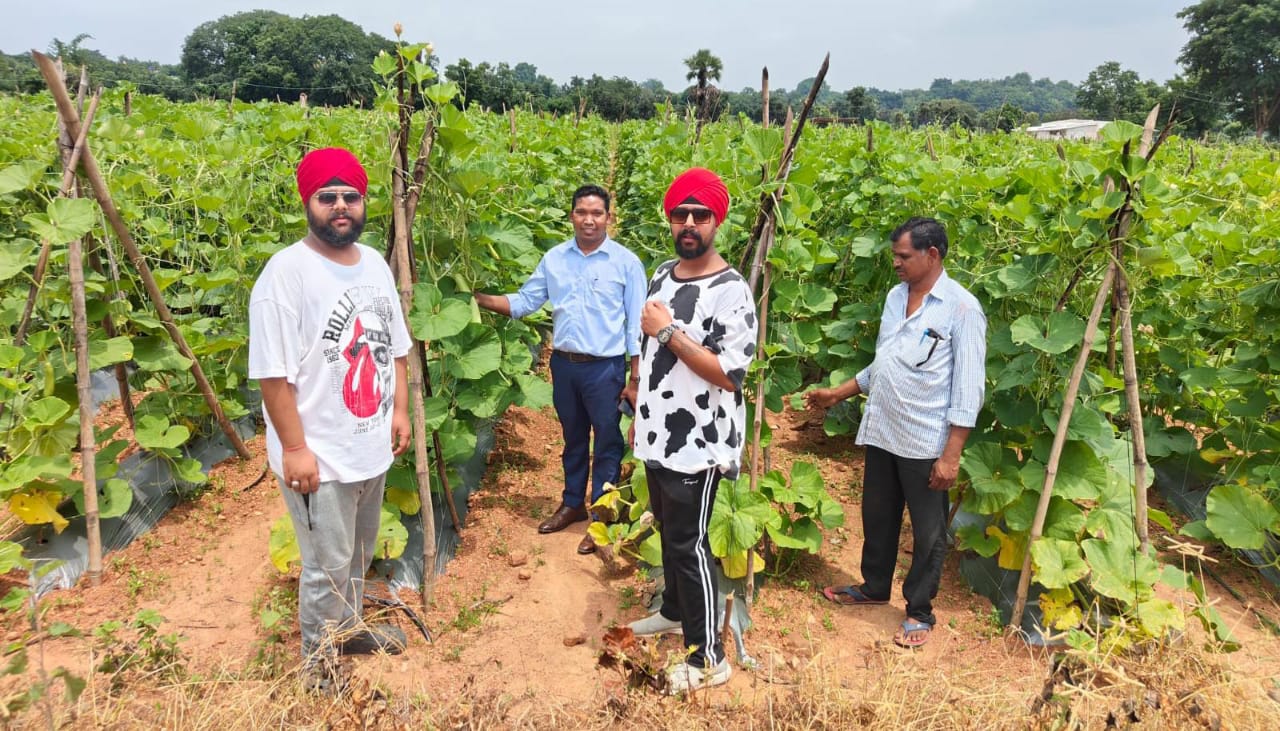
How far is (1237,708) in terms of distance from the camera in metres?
2.28

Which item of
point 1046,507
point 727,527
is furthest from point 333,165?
point 1046,507

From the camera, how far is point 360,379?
2443mm

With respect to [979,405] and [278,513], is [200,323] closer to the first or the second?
[278,513]

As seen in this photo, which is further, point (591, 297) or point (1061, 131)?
point (1061, 131)

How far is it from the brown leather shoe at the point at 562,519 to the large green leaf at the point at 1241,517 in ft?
10.3

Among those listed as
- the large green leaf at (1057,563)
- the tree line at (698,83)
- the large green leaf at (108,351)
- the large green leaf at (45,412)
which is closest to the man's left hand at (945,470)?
the large green leaf at (1057,563)

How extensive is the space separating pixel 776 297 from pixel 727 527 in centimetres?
118

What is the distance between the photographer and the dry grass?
2176mm

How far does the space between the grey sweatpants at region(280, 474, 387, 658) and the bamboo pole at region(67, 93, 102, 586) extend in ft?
4.68

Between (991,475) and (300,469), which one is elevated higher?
(300,469)

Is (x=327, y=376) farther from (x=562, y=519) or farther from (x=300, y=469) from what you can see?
(x=562, y=519)

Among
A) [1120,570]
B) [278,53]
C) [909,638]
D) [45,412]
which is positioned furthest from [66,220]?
[278,53]

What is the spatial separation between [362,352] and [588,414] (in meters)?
1.65

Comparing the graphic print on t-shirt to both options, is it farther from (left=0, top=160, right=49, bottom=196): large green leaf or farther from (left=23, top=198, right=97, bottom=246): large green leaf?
(left=0, top=160, right=49, bottom=196): large green leaf
